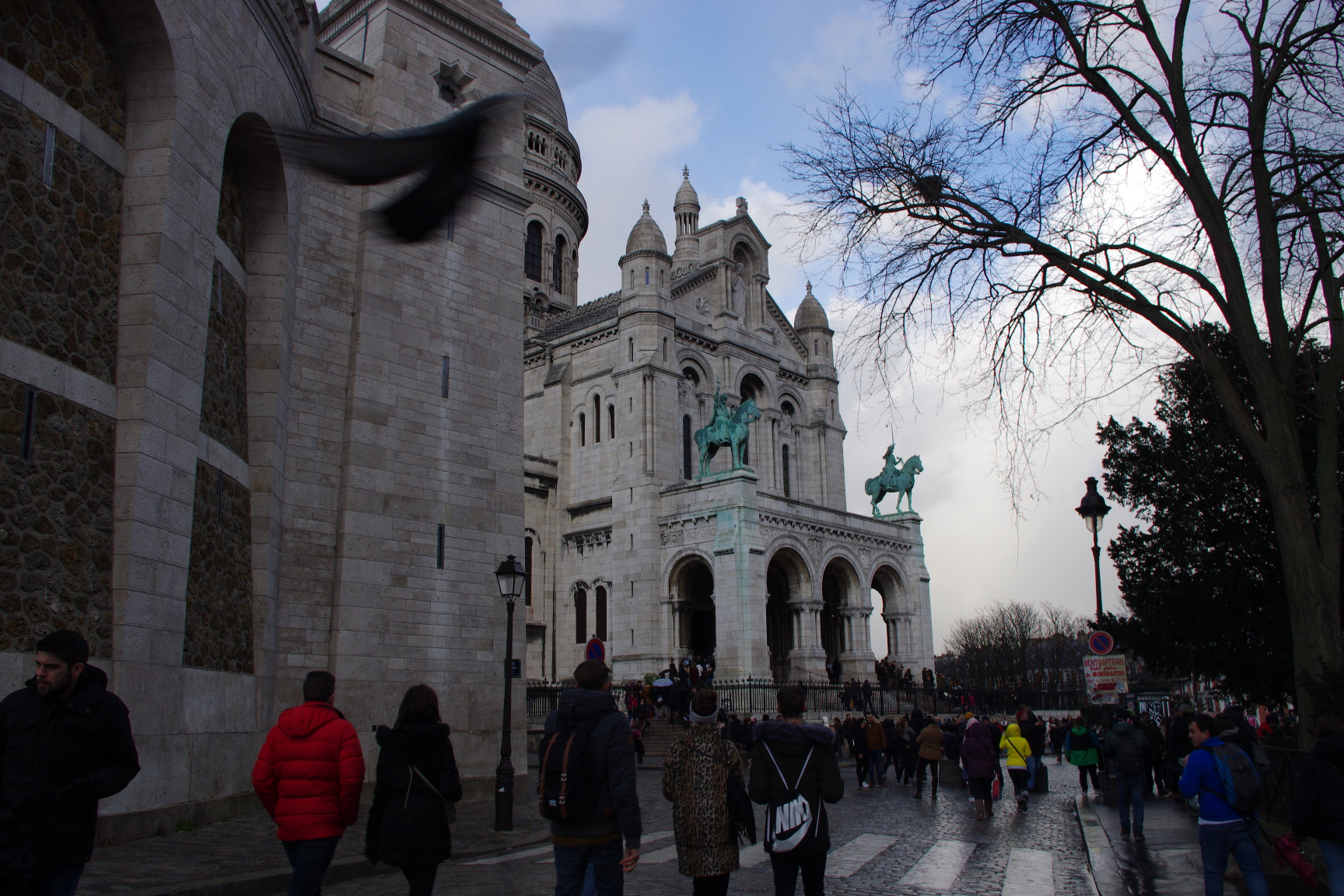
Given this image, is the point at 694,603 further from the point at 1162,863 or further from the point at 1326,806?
the point at 1326,806

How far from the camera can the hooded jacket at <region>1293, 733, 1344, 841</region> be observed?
680 centimetres

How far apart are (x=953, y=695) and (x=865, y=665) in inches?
131

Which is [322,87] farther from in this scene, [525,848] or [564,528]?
[564,528]

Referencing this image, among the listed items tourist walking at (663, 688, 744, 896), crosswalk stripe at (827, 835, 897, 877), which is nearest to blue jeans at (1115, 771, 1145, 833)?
crosswalk stripe at (827, 835, 897, 877)

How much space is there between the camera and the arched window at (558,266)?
49.1 meters

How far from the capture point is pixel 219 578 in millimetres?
13039

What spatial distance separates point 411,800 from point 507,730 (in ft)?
29.4

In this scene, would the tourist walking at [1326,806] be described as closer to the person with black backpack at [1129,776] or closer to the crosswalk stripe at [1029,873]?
the crosswalk stripe at [1029,873]

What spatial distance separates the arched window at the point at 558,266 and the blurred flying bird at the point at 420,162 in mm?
43603

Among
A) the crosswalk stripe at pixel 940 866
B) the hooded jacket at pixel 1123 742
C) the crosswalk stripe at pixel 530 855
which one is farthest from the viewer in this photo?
the hooded jacket at pixel 1123 742

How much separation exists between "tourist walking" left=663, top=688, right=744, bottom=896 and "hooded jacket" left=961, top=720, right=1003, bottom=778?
391 inches

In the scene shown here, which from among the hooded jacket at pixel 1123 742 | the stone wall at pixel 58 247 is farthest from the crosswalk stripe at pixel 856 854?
the stone wall at pixel 58 247

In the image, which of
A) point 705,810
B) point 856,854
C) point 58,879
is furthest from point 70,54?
point 856,854

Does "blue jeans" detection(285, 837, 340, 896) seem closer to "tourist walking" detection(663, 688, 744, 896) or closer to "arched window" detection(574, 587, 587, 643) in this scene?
"tourist walking" detection(663, 688, 744, 896)
